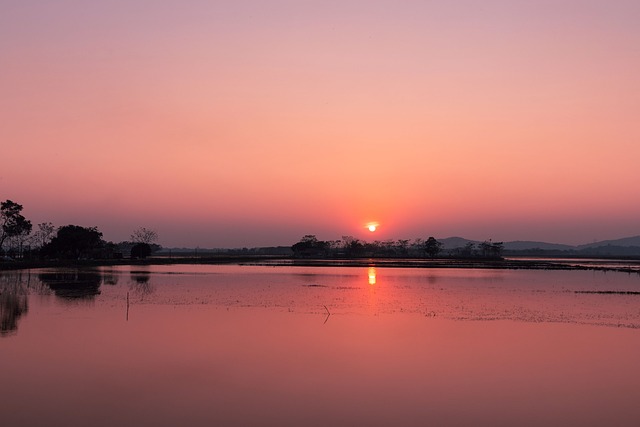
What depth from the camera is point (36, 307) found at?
32906 mm

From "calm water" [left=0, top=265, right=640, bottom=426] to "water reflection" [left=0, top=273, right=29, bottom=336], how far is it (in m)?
0.20

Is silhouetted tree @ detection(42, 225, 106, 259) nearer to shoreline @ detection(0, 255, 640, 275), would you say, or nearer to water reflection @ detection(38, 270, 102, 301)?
shoreline @ detection(0, 255, 640, 275)

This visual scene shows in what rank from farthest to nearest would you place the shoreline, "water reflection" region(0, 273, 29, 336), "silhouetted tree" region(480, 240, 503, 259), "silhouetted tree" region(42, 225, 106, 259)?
"silhouetted tree" region(480, 240, 503, 259), "silhouetted tree" region(42, 225, 106, 259), the shoreline, "water reflection" region(0, 273, 29, 336)

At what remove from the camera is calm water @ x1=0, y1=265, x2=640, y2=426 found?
14625 millimetres

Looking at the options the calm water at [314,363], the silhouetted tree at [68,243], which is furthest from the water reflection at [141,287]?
the silhouetted tree at [68,243]

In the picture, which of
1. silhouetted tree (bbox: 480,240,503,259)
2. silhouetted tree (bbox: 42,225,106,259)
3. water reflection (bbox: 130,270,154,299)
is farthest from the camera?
silhouetted tree (bbox: 480,240,503,259)

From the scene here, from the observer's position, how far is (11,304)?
33.9 m

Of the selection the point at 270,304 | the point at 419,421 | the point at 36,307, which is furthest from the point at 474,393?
the point at 36,307

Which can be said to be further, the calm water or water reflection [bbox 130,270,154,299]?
water reflection [bbox 130,270,154,299]

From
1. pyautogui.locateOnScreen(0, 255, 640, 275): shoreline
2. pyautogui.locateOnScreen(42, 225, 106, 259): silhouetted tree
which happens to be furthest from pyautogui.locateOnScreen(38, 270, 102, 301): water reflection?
pyautogui.locateOnScreen(42, 225, 106, 259): silhouetted tree

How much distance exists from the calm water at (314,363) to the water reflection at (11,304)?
0.67 ft

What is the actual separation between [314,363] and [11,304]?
72.3ft

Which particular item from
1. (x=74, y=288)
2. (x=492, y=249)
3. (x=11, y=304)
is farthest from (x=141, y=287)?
(x=492, y=249)

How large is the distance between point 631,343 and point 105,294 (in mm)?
31916
